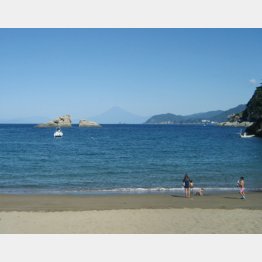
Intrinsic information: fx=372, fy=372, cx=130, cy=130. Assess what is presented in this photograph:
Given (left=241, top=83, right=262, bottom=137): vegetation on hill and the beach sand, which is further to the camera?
(left=241, top=83, right=262, bottom=137): vegetation on hill

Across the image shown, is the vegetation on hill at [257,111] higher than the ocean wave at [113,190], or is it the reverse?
the vegetation on hill at [257,111]

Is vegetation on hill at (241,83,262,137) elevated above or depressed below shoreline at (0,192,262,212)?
above

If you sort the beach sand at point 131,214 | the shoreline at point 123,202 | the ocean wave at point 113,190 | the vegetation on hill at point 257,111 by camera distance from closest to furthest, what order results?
the beach sand at point 131,214 < the shoreline at point 123,202 < the ocean wave at point 113,190 < the vegetation on hill at point 257,111

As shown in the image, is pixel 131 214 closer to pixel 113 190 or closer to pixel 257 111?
pixel 113 190

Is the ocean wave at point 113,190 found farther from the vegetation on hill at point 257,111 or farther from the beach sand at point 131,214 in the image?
the vegetation on hill at point 257,111

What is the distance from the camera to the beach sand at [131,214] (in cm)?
1427

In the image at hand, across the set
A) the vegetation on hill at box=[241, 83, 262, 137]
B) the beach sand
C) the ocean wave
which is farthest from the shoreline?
the vegetation on hill at box=[241, 83, 262, 137]

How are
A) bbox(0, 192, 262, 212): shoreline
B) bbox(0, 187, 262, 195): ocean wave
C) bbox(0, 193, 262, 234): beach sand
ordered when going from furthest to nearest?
bbox(0, 187, 262, 195): ocean wave → bbox(0, 192, 262, 212): shoreline → bbox(0, 193, 262, 234): beach sand

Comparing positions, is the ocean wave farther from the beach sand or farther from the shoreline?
the beach sand

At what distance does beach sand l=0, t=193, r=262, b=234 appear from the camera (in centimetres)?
1427

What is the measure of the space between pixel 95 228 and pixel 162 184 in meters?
14.9

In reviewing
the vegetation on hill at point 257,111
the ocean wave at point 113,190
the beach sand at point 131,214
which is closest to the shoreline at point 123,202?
the beach sand at point 131,214

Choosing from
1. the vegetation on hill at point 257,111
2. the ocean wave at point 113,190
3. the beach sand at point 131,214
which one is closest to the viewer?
the beach sand at point 131,214

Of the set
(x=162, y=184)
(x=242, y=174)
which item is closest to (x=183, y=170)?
(x=242, y=174)
